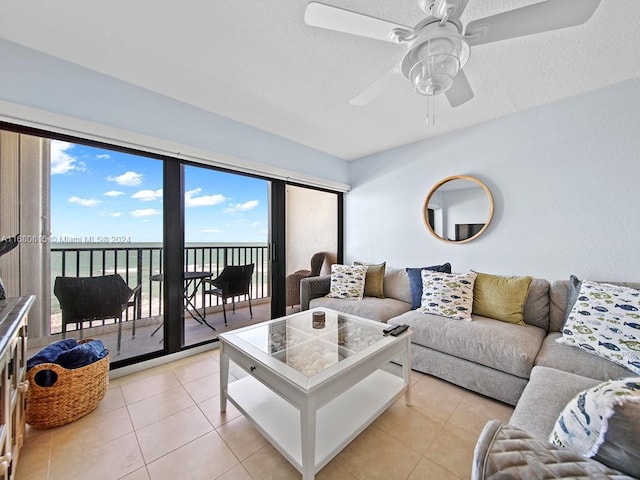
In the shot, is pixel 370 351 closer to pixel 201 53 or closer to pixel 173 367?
pixel 173 367

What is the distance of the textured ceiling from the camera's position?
1.38 metres

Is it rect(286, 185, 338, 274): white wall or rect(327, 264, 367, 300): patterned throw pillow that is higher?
rect(286, 185, 338, 274): white wall

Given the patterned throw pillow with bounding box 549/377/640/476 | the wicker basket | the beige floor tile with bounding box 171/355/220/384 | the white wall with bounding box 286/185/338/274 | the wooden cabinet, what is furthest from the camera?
the white wall with bounding box 286/185/338/274

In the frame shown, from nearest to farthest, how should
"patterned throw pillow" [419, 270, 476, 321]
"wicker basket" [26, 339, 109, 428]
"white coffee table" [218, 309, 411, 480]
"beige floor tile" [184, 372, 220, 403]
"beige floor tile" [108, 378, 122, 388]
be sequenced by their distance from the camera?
"white coffee table" [218, 309, 411, 480] → "wicker basket" [26, 339, 109, 428] → "beige floor tile" [184, 372, 220, 403] → "beige floor tile" [108, 378, 122, 388] → "patterned throw pillow" [419, 270, 476, 321]

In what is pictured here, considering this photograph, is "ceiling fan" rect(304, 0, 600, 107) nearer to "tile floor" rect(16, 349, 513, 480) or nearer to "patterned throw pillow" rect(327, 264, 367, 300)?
"tile floor" rect(16, 349, 513, 480)

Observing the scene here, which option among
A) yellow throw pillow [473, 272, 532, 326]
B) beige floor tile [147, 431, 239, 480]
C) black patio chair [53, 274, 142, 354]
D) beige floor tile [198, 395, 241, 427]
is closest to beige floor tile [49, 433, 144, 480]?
beige floor tile [147, 431, 239, 480]

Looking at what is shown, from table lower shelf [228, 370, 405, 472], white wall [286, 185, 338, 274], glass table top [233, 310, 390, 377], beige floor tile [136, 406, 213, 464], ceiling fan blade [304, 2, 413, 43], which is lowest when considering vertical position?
beige floor tile [136, 406, 213, 464]

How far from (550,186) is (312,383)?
262 centimetres

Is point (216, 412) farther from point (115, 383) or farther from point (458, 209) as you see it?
point (458, 209)

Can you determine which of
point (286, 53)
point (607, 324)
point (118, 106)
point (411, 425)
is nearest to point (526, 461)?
point (411, 425)

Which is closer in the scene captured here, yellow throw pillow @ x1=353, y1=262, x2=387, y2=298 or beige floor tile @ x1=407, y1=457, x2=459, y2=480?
beige floor tile @ x1=407, y1=457, x2=459, y2=480

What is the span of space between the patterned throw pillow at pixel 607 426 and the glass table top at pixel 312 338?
89 centimetres

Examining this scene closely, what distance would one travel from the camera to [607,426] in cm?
58

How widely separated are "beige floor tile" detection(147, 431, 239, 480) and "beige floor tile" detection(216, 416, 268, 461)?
1.3 inches
